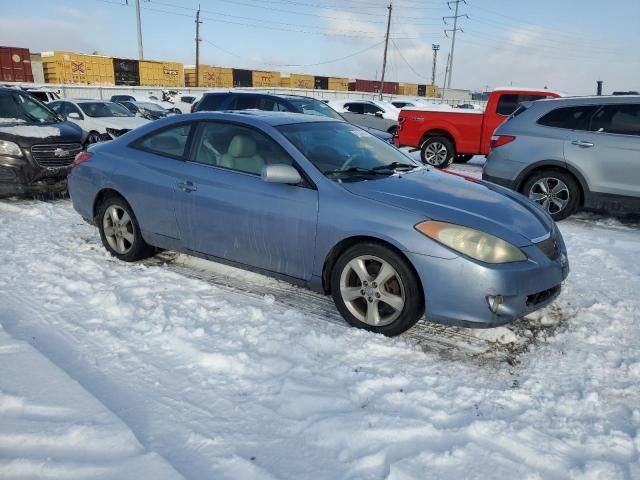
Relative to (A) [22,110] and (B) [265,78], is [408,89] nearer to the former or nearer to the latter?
(B) [265,78]

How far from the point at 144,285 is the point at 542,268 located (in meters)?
3.15

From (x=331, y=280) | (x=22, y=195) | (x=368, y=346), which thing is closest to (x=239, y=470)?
(x=368, y=346)

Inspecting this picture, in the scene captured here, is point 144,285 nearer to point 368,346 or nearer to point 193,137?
point 193,137

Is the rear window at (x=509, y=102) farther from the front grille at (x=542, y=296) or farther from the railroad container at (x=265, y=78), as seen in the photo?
the railroad container at (x=265, y=78)

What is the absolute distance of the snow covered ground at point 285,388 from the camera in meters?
2.29

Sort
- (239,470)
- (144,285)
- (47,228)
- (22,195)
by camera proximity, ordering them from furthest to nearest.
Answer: (22,195) < (47,228) < (144,285) < (239,470)

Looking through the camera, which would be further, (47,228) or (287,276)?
(47,228)

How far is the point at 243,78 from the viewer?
190 feet

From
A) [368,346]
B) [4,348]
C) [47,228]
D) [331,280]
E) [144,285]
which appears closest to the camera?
[4,348]

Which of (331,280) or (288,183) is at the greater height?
(288,183)

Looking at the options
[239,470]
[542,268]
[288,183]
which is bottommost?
[239,470]

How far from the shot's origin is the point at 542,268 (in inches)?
131

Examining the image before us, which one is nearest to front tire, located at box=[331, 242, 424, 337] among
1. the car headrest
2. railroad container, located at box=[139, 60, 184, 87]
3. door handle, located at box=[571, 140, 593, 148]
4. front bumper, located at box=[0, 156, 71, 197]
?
the car headrest

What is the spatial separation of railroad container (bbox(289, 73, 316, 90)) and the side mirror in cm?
6144
